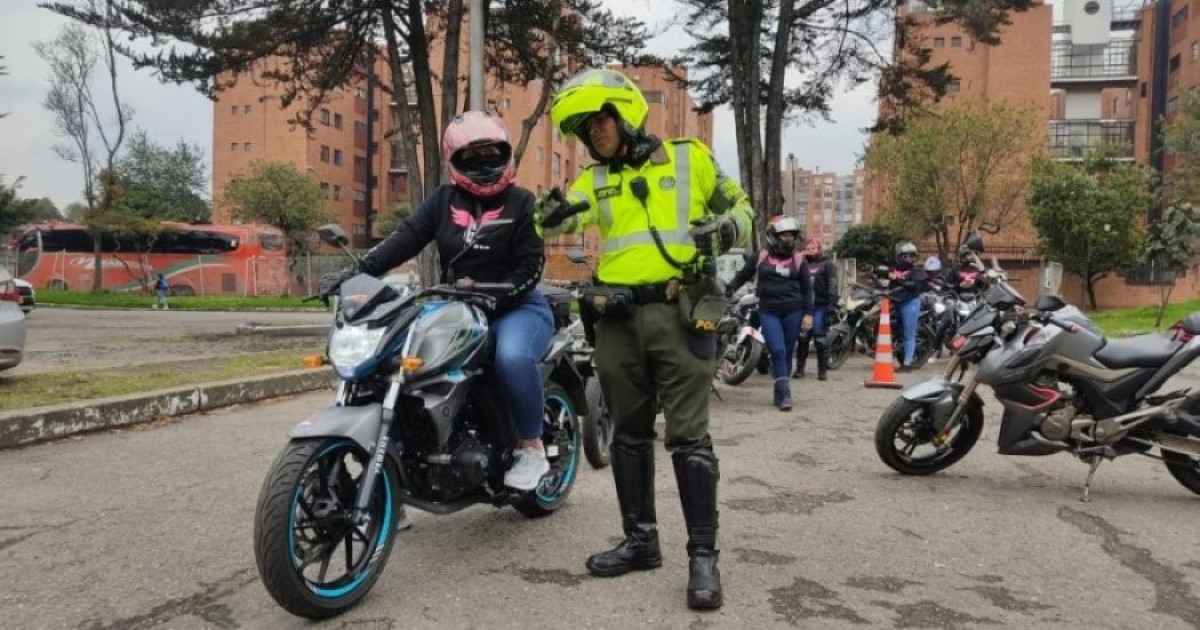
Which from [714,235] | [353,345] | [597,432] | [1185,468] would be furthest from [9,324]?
[1185,468]

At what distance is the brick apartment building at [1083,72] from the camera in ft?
181

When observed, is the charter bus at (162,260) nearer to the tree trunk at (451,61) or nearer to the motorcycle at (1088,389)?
the tree trunk at (451,61)

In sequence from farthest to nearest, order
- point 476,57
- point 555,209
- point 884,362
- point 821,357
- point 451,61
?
point 451,61, point 476,57, point 821,357, point 884,362, point 555,209

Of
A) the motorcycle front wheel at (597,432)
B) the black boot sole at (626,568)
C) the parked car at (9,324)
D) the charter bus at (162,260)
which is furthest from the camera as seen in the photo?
the charter bus at (162,260)

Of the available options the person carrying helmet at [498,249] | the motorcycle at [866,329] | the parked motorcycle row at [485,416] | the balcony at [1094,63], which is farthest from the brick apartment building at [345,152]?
the person carrying helmet at [498,249]

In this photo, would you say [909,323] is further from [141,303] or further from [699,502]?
[141,303]

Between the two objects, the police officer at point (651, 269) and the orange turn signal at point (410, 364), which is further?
the police officer at point (651, 269)

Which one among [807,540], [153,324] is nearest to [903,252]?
[807,540]

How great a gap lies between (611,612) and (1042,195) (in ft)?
130

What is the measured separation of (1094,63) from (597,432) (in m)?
71.7

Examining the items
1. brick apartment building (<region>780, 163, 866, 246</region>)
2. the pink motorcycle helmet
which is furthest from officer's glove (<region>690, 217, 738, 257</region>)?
brick apartment building (<region>780, 163, 866, 246</region>)

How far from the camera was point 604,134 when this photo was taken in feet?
11.4

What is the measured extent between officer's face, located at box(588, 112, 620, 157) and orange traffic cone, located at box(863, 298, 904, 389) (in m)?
7.56

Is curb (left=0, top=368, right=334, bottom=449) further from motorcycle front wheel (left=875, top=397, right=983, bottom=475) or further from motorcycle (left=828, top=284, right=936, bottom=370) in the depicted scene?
motorcycle (left=828, top=284, right=936, bottom=370)
